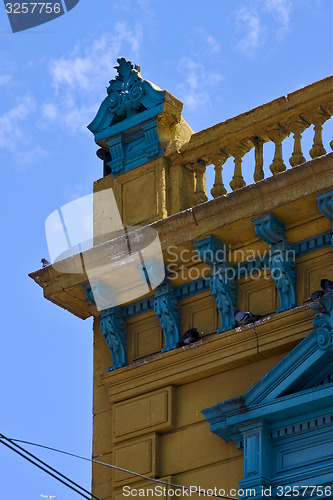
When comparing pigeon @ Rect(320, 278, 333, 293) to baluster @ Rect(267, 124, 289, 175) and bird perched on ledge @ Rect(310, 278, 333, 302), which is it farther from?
baluster @ Rect(267, 124, 289, 175)

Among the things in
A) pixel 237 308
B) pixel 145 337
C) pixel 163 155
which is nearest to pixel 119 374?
pixel 145 337

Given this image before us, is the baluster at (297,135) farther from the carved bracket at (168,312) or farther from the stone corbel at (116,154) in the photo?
the stone corbel at (116,154)

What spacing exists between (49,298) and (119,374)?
3.35ft

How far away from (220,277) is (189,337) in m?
0.54

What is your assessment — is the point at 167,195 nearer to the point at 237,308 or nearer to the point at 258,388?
the point at 237,308

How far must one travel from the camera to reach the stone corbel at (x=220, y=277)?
37.9 feet

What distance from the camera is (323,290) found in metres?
10.9

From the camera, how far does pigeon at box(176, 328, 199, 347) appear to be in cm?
1164

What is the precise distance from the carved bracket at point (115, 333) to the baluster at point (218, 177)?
1.31 metres

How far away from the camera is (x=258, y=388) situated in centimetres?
1091

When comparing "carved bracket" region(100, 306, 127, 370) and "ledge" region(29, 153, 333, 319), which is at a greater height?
"ledge" region(29, 153, 333, 319)

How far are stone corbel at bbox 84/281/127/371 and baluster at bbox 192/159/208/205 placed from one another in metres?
1.08

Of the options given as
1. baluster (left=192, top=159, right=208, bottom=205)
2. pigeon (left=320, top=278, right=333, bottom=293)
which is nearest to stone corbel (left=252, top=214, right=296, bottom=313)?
pigeon (left=320, top=278, right=333, bottom=293)

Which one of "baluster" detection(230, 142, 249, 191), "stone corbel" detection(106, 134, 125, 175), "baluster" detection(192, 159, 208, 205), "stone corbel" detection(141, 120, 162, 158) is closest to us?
"baluster" detection(230, 142, 249, 191)
